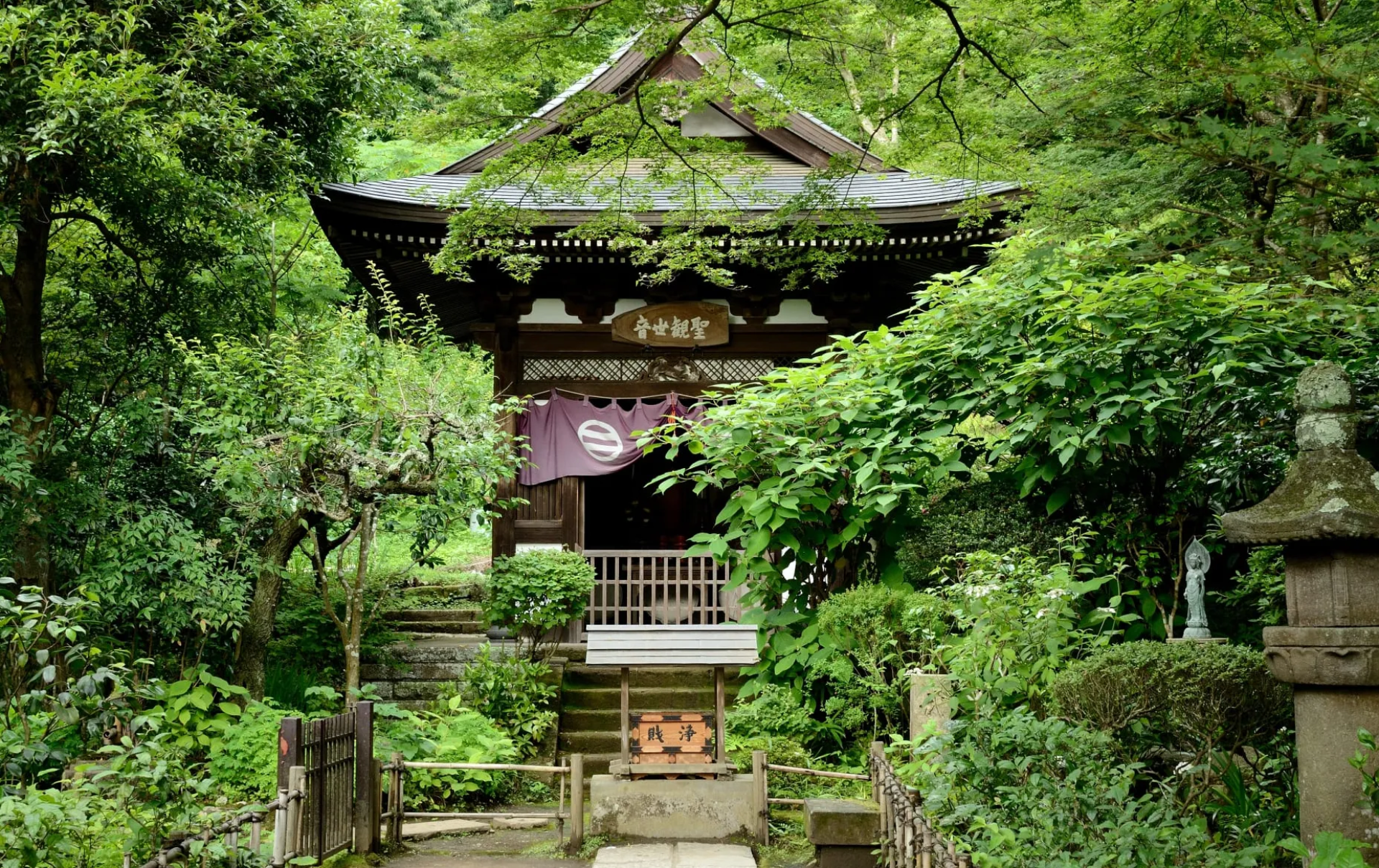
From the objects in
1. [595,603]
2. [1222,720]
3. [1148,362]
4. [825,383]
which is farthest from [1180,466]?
[595,603]

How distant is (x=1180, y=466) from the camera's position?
729 cm

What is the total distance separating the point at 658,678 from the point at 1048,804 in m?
7.29

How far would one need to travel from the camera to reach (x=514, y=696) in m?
10.5

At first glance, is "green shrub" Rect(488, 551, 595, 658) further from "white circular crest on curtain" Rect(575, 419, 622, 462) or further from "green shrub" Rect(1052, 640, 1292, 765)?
"green shrub" Rect(1052, 640, 1292, 765)

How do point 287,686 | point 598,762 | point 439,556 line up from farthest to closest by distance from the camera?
point 439,556 < point 287,686 < point 598,762

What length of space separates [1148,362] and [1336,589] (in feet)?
9.86

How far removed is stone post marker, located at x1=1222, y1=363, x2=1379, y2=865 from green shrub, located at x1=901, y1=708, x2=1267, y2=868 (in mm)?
466

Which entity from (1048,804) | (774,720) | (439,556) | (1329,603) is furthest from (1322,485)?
(439,556)

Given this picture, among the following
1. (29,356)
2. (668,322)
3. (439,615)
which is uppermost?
(668,322)

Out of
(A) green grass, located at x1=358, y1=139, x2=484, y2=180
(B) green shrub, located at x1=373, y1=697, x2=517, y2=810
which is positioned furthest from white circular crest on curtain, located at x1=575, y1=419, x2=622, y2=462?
(A) green grass, located at x1=358, y1=139, x2=484, y2=180

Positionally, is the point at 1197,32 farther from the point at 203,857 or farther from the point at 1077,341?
the point at 203,857

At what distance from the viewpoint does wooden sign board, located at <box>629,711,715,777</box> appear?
7.97 m

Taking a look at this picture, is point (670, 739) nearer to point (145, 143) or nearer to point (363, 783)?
point (363, 783)

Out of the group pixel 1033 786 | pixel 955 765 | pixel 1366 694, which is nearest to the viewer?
pixel 1366 694
